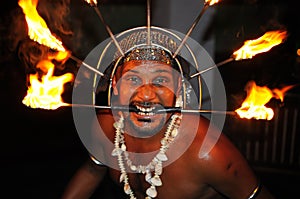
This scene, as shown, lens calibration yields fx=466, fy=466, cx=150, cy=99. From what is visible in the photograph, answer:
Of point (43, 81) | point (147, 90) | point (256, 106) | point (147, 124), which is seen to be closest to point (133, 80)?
point (147, 90)

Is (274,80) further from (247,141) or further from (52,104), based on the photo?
(52,104)

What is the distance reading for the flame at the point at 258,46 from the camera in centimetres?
192

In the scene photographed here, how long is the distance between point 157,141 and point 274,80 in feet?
6.25

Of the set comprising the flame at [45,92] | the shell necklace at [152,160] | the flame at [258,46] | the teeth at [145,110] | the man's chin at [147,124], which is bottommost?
the shell necklace at [152,160]

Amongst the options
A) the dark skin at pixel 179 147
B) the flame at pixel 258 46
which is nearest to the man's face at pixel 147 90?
the dark skin at pixel 179 147

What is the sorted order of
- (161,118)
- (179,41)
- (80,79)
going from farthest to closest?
(80,79) < (179,41) < (161,118)

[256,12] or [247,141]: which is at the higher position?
[256,12]

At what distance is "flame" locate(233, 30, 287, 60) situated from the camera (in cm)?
192

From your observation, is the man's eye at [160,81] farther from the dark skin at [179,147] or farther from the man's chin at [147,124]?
the man's chin at [147,124]

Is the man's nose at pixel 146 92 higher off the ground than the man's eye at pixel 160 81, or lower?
lower

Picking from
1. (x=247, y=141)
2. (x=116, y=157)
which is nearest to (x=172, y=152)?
(x=116, y=157)

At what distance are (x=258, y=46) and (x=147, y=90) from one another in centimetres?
51

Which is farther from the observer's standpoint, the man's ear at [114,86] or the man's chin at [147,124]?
the man's ear at [114,86]

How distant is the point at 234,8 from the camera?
13.2ft
